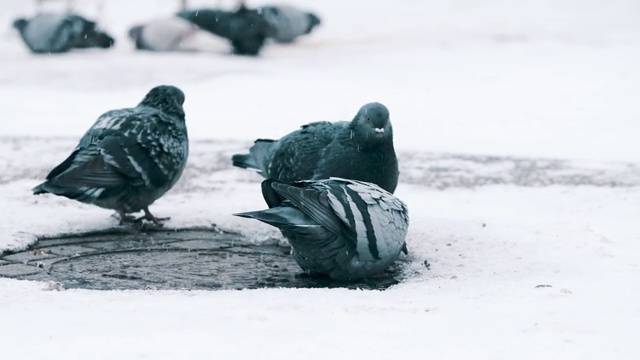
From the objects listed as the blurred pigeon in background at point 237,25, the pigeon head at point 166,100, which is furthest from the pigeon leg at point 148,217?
the blurred pigeon in background at point 237,25

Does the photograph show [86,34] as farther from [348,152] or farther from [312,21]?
[348,152]

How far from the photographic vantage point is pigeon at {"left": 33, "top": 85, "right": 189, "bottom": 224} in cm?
559

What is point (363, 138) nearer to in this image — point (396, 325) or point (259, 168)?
point (259, 168)

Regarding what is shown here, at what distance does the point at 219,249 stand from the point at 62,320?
1871 millimetres

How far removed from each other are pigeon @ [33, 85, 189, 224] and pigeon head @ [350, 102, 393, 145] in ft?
4.12

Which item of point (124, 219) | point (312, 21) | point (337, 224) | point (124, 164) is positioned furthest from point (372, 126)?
point (312, 21)

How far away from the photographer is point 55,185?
552 cm

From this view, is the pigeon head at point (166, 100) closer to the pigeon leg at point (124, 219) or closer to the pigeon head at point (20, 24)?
the pigeon leg at point (124, 219)

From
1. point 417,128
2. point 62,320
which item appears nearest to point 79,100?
point 417,128

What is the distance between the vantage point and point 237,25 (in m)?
14.2

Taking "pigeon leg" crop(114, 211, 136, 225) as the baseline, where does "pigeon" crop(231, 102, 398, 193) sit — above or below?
above

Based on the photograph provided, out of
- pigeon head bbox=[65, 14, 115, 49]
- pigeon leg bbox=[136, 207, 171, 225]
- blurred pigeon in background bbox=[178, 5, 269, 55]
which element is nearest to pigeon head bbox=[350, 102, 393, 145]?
pigeon leg bbox=[136, 207, 171, 225]

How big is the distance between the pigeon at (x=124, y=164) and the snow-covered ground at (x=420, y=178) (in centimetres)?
28

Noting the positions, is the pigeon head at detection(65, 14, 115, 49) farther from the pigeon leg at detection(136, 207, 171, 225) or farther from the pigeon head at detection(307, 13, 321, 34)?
the pigeon leg at detection(136, 207, 171, 225)
